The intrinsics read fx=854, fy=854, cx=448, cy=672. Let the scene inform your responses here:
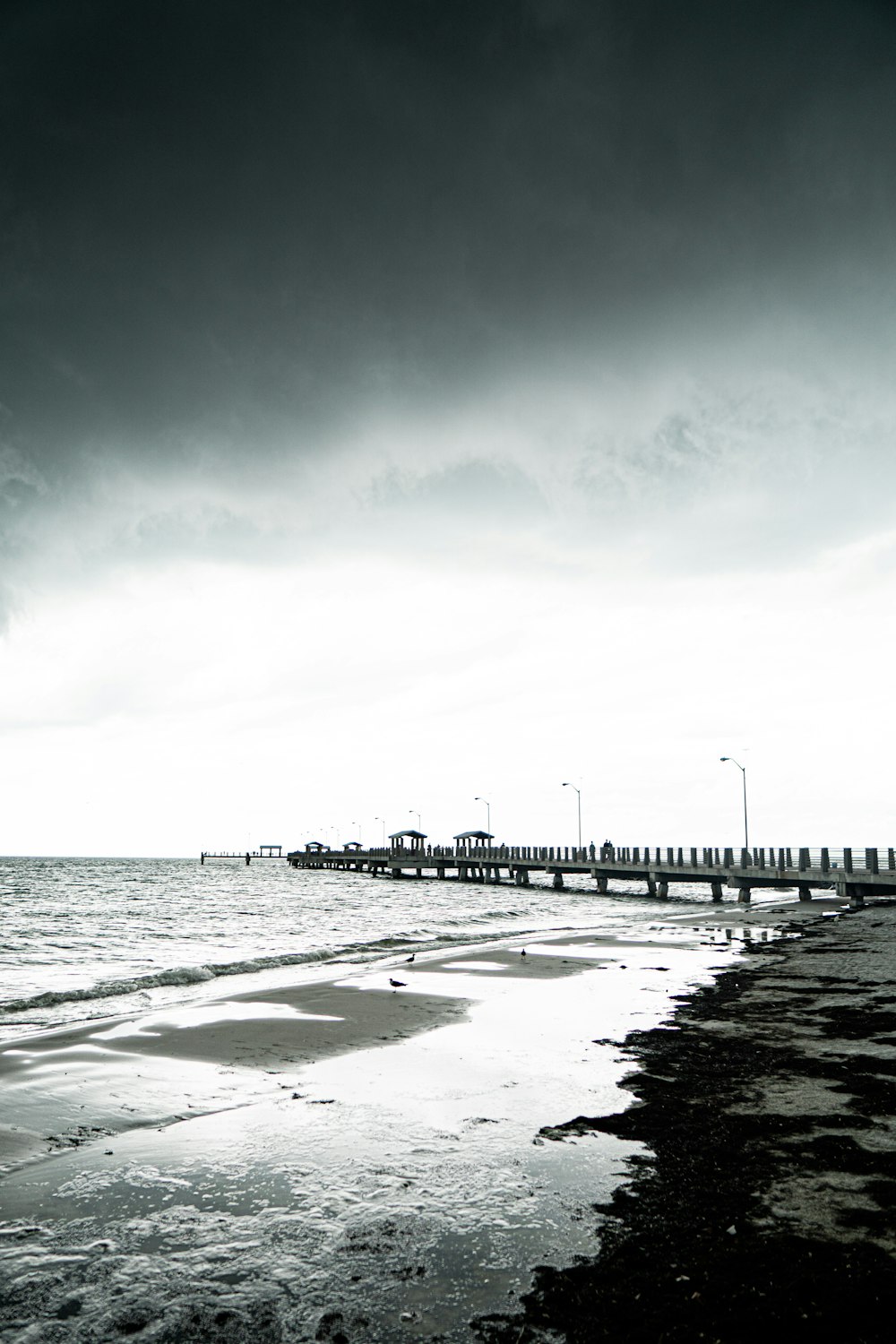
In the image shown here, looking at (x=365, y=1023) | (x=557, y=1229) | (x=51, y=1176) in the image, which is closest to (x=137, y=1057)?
(x=365, y=1023)

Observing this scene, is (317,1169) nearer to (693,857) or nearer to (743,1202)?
(743,1202)

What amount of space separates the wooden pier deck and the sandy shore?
34.9 meters

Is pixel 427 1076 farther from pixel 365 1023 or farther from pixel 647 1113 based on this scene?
pixel 365 1023

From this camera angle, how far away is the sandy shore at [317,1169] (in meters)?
4.46

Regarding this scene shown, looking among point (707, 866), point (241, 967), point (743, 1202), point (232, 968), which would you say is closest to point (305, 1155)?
point (743, 1202)

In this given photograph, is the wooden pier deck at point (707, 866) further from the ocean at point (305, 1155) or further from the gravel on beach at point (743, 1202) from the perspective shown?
the gravel on beach at point (743, 1202)

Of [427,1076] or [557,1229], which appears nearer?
[557,1229]

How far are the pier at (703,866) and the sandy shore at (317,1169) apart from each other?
35119 mm

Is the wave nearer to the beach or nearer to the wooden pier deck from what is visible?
the beach

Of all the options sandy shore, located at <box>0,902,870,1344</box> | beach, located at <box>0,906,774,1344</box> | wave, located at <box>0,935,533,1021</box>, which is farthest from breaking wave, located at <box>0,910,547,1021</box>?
sandy shore, located at <box>0,902,870,1344</box>

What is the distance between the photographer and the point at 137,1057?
1109 centimetres

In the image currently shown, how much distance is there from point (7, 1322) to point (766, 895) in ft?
215

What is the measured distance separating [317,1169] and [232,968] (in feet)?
54.5

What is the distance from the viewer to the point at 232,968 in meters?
22.0
